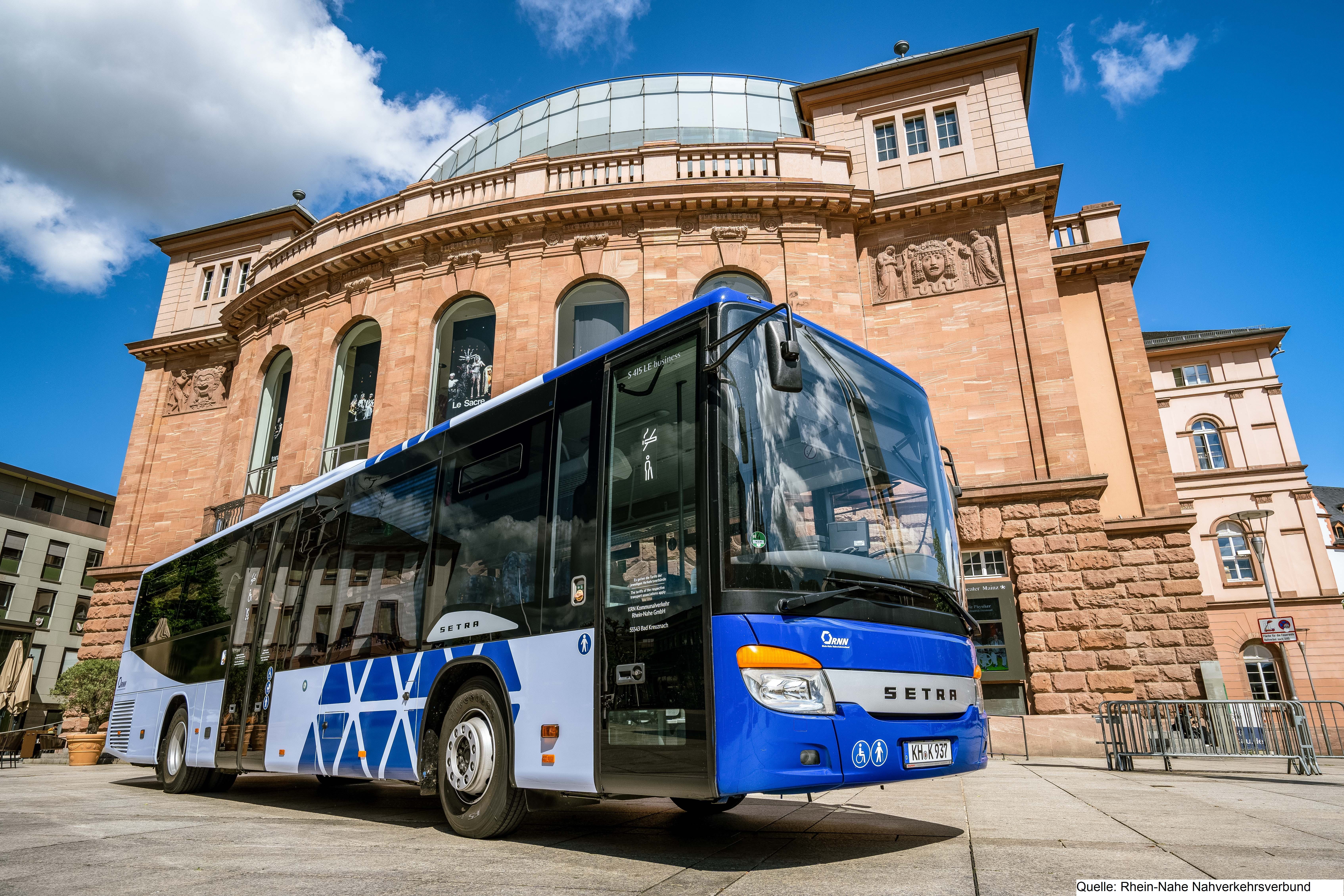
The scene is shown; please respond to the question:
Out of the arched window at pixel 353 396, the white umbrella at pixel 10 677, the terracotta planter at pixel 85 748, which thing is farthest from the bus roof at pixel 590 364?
the white umbrella at pixel 10 677

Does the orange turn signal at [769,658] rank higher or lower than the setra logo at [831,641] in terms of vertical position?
lower

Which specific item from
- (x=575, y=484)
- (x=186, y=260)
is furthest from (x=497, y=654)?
(x=186, y=260)

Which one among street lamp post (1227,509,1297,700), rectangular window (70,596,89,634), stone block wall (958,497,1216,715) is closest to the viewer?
stone block wall (958,497,1216,715)

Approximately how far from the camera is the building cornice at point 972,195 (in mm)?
17172

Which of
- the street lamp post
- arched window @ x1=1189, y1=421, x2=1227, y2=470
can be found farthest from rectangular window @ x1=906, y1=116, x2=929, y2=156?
arched window @ x1=1189, y1=421, x2=1227, y2=470

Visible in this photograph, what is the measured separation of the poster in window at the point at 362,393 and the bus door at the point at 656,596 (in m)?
15.7

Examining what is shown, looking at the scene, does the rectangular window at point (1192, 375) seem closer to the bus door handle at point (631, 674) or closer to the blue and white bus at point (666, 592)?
the blue and white bus at point (666, 592)

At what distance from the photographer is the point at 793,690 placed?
3975 millimetres

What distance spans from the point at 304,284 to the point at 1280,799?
883 inches

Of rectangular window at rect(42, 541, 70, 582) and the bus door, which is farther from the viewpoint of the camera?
rectangular window at rect(42, 541, 70, 582)

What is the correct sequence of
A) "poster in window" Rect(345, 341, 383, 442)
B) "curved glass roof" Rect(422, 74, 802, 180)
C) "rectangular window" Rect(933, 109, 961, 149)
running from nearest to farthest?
"rectangular window" Rect(933, 109, 961, 149) → "poster in window" Rect(345, 341, 383, 442) → "curved glass roof" Rect(422, 74, 802, 180)

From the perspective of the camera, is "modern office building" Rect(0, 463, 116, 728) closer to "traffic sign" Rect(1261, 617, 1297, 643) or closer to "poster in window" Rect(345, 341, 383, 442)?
"poster in window" Rect(345, 341, 383, 442)

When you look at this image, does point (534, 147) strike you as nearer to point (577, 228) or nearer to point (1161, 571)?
point (577, 228)

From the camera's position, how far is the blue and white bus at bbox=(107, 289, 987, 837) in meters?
4.07
